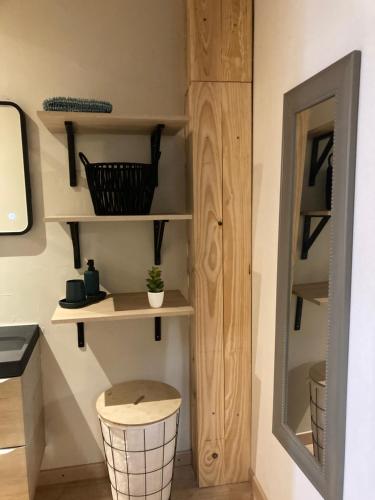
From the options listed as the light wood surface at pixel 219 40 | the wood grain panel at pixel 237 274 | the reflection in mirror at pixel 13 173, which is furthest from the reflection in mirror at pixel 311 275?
the reflection in mirror at pixel 13 173

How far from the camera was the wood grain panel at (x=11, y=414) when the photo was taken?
1330 millimetres

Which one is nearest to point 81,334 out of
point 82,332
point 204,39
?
point 82,332

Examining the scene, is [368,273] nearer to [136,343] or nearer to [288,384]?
[288,384]

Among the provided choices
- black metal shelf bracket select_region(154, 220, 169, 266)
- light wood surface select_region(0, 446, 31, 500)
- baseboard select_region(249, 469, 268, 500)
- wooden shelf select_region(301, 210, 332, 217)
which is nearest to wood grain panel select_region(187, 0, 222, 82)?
black metal shelf bracket select_region(154, 220, 169, 266)

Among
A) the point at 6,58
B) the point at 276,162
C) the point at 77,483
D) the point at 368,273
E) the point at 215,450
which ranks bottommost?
the point at 77,483

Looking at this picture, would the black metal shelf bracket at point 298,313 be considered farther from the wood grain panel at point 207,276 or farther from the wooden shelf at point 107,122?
the wooden shelf at point 107,122

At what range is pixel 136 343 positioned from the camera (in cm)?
177

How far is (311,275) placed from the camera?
115 cm

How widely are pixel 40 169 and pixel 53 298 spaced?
0.56 m

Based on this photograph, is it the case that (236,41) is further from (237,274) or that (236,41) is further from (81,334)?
(81,334)

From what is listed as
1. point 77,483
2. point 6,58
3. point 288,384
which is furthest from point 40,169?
point 77,483

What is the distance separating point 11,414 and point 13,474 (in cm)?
23

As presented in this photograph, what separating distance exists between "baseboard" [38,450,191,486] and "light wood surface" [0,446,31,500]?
1.26 ft

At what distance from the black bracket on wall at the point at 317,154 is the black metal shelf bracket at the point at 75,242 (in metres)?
0.97
